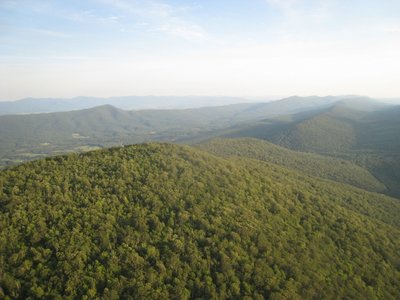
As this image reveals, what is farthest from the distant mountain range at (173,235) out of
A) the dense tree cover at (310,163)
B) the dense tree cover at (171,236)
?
the dense tree cover at (310,163)

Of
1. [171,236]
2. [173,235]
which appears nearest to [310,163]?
[173,235]

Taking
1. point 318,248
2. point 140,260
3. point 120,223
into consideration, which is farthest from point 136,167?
point 318,248

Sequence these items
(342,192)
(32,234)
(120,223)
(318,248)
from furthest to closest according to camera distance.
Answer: (342,192) → (318,248) → (120,223) → (32,234)

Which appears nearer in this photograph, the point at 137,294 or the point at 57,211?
the point at 137,294

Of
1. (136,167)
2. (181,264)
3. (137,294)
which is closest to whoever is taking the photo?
(137,294)

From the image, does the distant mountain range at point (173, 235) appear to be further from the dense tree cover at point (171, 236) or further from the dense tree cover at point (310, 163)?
the dense tree cover at point (310, 163)

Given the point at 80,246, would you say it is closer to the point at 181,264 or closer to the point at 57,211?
the point at 57,211
